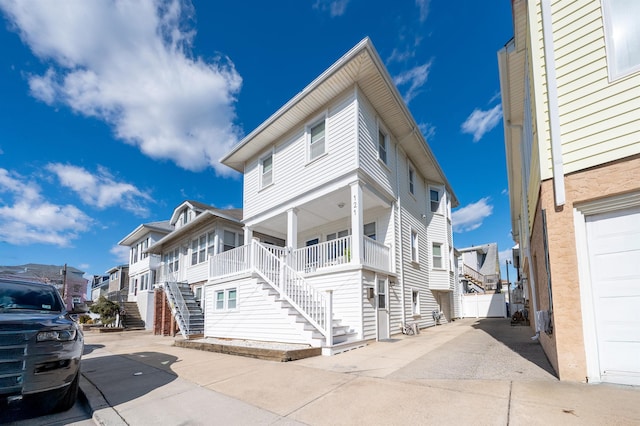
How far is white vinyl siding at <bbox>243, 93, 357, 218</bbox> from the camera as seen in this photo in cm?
1004

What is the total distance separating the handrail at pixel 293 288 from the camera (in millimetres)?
7980

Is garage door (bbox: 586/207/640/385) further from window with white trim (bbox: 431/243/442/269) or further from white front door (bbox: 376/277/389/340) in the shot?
window with white trim (bbox: 431/243/442/269)

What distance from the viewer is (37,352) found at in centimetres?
340

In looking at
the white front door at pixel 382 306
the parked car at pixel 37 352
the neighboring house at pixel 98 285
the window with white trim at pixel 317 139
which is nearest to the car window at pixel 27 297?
the parked car at pixel 37 352

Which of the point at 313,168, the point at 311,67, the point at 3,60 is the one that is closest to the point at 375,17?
the point at 311,67

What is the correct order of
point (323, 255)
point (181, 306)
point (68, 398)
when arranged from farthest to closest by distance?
1. point (181, 306)
2. point (323, 255)
3. point (68, 398)

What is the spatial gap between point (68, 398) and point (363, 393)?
3.76 metres

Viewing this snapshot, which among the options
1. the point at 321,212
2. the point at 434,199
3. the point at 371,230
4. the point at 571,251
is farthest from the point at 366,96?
the point at 434,199

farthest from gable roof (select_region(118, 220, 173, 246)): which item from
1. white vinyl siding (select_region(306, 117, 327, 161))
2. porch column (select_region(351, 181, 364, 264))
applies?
porch column (select_region(351, 181, 364, 264))

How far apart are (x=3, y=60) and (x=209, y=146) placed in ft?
36.2

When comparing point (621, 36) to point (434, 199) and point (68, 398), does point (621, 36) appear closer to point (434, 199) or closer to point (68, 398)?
point (68, 398)

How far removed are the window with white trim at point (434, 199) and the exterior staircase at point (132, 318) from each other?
22822 millimetres

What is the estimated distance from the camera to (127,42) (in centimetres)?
888

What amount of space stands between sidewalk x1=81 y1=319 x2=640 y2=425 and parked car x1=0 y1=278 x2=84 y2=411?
1.81ft
